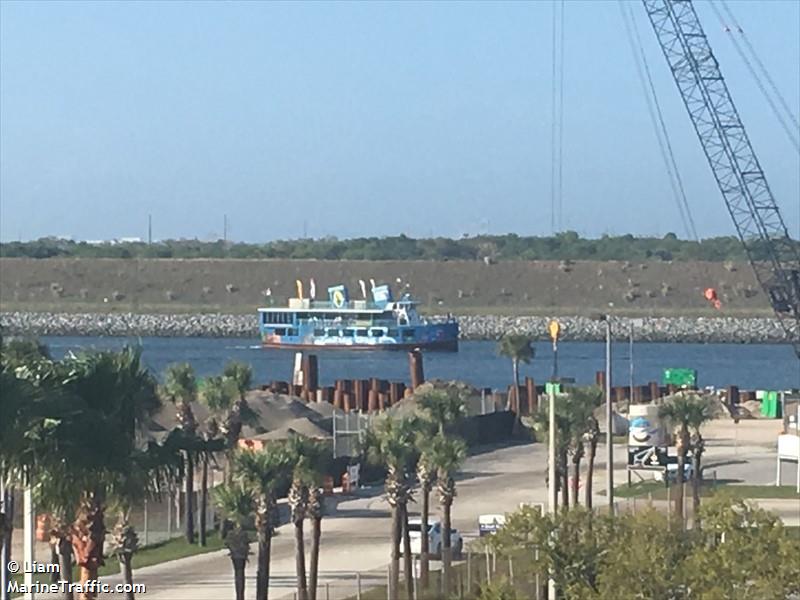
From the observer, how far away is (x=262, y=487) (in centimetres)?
3238

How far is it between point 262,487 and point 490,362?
137 meters

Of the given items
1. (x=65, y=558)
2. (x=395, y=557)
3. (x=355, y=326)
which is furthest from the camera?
(x=355, y=326)

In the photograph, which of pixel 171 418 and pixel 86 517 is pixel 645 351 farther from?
pixel 86 517

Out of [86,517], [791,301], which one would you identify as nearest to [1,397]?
[86,517]

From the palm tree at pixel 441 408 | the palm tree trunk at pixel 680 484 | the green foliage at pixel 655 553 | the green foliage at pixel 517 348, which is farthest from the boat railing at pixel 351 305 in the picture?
the green foliage at pixel 655 553

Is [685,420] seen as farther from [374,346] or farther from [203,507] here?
[374,346]

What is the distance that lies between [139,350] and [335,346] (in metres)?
137

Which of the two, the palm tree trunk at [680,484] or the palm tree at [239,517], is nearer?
the palm tree at [239,517]

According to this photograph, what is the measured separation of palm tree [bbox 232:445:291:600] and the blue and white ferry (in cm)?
12015

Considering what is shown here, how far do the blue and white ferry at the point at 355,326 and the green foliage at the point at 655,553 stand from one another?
127579 mm

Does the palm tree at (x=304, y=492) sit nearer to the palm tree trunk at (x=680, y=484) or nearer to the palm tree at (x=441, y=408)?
the palm tree trunk at (x=680, y=484)

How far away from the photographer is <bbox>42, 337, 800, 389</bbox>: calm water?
14262 cm

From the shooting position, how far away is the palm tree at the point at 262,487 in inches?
1273

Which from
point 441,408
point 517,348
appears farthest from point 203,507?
point 517,348
